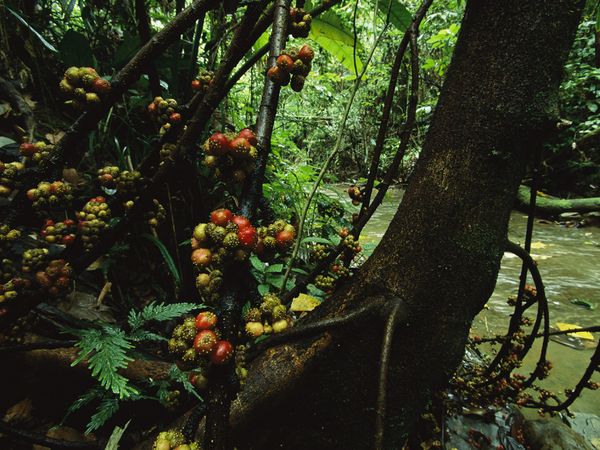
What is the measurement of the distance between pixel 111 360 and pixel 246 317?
467 millimetres

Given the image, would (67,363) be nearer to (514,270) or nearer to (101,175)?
(101,175)

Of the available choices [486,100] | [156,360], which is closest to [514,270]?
[486,100]

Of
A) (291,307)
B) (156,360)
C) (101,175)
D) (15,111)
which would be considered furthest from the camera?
(291,307)

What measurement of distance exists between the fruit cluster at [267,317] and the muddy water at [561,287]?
1.49m

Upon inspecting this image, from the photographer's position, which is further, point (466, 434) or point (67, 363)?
point (466, 434)

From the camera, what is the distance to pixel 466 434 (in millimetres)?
1404

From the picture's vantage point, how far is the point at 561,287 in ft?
9.90

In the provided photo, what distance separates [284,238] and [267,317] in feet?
0.45

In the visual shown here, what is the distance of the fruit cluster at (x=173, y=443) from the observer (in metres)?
0.46

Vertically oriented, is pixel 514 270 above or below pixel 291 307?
below

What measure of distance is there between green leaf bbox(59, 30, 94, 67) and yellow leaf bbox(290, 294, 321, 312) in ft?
4.72

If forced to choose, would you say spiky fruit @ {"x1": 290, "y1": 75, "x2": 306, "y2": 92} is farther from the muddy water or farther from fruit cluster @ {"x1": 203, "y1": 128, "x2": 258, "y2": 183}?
the muddy water

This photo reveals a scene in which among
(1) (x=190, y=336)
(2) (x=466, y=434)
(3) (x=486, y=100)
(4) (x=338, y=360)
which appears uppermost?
(3) (x=486, y=100)

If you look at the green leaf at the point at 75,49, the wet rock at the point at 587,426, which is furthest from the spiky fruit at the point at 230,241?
the wet rock at the point at 587,426
